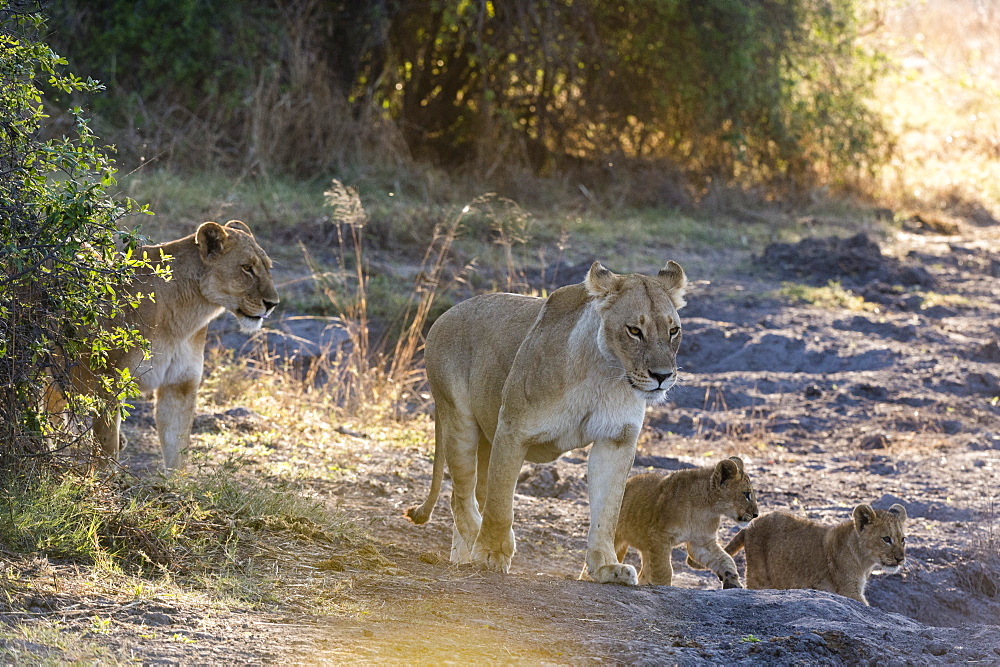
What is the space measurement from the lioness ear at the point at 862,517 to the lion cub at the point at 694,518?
488mm

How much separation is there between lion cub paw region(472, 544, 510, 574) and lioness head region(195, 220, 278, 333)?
5.93 feet

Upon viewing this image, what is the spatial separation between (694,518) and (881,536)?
89 cm

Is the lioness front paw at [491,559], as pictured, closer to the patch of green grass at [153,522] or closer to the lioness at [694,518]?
the patch of green grass at [153,522]

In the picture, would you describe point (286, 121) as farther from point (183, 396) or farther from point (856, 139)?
point (183, 396)

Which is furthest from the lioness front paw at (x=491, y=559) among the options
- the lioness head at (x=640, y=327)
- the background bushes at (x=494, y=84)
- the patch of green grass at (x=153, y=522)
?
the background bushes at (x=494, y=84)

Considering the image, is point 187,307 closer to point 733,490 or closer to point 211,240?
point 211,240

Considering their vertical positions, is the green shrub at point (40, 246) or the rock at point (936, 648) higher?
the green shrub at point (40, 246)

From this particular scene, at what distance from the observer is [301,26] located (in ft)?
47.6

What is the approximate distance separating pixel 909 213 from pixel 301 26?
8.41 metres

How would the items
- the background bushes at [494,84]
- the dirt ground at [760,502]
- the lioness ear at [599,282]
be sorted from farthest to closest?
the background bushes at [494,84] → the lioness ear at [599,282] → the dirt ground at [760,502]

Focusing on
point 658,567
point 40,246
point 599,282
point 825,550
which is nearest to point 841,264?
point 825,550

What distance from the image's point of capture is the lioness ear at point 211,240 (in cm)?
609

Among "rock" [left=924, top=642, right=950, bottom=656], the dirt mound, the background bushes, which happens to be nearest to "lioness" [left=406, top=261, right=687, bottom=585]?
"rock" [left=924, top=642, right=950, bottom=656]

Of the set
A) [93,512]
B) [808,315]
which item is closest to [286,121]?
[808,315]
